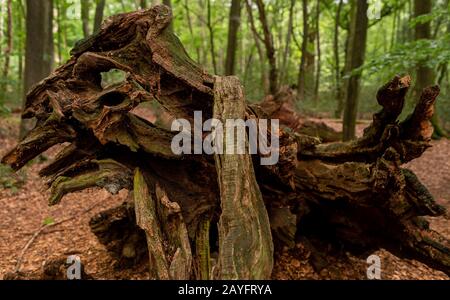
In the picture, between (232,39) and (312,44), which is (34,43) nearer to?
(232,39)

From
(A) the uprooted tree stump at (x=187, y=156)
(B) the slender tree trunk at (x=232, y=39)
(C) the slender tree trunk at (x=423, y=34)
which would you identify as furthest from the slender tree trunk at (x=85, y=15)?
(A) the uprooted tree stump at (x=187, y=156)

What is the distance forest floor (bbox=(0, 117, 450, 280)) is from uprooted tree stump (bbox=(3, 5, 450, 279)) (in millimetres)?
495

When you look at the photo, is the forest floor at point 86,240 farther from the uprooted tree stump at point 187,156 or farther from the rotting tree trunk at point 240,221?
the rotting tree trunk at point 240,221

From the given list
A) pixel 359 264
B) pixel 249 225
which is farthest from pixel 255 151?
pixel 359 264

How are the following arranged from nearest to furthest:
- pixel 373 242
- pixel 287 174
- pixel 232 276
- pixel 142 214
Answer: pixel 232 276 < pixel 142 214 < pixel 287 174 < pixel 373 242

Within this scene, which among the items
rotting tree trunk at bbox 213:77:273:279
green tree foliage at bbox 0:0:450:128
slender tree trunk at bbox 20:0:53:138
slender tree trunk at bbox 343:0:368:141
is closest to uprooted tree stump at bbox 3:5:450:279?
rotting tree trunk at bbox 213:77:273:279

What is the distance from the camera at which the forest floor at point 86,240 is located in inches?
163

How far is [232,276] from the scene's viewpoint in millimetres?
2021

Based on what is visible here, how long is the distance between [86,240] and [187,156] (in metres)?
2.32

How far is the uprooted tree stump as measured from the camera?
3.27 meters

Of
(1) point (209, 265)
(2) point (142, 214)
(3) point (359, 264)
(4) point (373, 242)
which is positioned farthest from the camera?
(3) point (359, 264)

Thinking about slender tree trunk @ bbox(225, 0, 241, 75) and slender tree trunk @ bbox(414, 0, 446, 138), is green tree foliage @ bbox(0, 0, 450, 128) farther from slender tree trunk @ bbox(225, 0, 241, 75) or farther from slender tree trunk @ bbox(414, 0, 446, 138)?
slender tree trunk @ bbox(225, 0, 241, 75)

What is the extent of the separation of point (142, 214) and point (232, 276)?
1174mm
